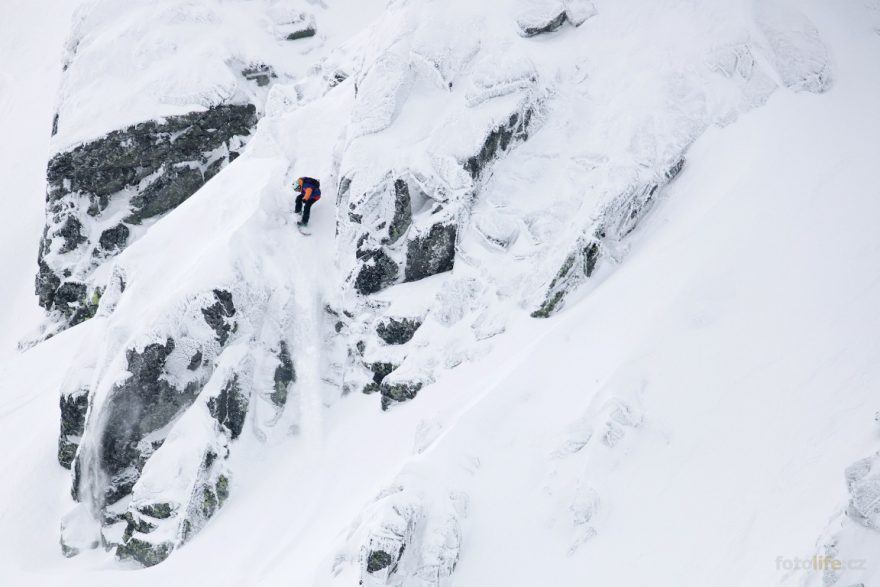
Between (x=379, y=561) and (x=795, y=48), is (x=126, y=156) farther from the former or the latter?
(x=795, y=48)

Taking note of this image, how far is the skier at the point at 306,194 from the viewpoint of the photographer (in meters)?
22.3

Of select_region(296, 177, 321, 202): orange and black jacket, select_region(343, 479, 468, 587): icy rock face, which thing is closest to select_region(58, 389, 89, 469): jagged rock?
select_region(296, 177, 321, 202): orange and black jacket

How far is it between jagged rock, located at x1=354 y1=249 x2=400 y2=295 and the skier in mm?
2515

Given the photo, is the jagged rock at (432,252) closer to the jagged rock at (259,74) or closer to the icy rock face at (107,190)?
the icy rock face at (107,190)

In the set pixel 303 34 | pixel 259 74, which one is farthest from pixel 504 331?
pixel 303 34

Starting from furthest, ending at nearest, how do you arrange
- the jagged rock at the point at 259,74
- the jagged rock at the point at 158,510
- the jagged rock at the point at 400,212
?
the jagged rock at the point at 259,74, the jagged rock at the point at 400,212, the jagged rock at the point at 158,510

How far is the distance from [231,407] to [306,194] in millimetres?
6437

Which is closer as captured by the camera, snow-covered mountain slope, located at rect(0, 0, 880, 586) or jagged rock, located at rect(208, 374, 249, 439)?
snow-covered mountain slope, located at rect(0, 0, 880, 586)

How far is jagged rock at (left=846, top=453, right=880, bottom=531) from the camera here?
10.6m

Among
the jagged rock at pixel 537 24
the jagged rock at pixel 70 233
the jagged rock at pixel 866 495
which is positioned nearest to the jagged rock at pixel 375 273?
the jagged rock at pixel 537 24

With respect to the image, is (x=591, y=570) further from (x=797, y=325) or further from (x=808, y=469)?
(x=797, y=325)

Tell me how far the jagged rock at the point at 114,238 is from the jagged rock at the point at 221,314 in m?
13.6

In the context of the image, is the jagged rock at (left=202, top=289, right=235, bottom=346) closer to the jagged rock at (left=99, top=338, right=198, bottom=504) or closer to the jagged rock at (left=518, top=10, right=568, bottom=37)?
the jagged rock at (left=99, top=338, right=198, bottom=504)

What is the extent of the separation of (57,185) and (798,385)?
29272mm
